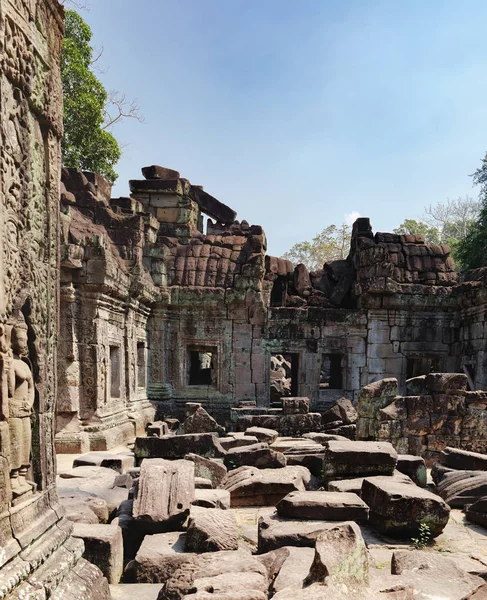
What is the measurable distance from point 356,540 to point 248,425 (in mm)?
7937

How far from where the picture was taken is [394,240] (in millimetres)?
15445

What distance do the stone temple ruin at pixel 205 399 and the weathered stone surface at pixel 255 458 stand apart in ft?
0.09

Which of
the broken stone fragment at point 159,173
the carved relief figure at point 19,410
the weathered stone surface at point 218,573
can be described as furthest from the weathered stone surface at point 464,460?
the broken stone fragment at point 159,173

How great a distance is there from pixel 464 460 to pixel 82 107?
53.9ft

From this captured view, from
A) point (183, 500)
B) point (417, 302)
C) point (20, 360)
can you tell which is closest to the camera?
point (20, 360)

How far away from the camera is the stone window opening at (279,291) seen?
1619 centimetres

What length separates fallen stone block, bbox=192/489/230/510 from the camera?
4.99 metres

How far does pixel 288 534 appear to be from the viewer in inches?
175

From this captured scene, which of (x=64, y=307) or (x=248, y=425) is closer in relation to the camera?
(x=64, y=307)

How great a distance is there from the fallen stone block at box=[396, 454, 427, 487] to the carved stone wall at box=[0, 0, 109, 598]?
4.77m

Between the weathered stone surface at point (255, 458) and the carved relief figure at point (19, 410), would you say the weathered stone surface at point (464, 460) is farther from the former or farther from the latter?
the carved relief figure at point (19, 410)

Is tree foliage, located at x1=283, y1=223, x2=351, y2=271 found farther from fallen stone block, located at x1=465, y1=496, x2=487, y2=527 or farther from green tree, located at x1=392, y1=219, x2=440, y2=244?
fallen stone block, located at x1=465, y1=496, x2=487, y2=527

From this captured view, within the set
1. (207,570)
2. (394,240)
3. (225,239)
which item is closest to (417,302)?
(394,240)

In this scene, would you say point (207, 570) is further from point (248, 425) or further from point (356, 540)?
point (248, 425)
